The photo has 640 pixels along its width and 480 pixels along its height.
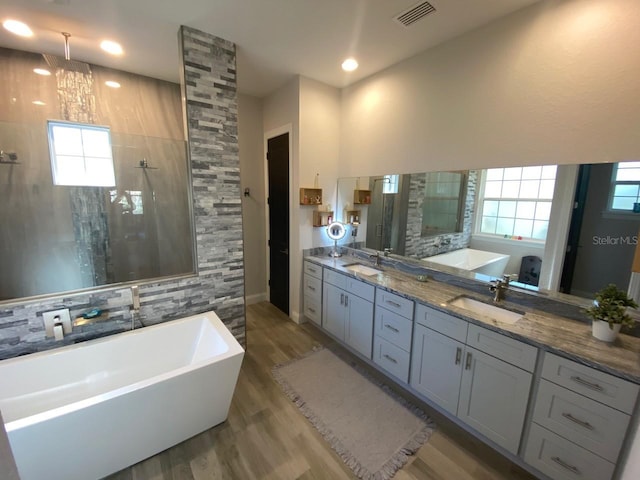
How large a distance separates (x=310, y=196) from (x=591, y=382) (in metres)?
2.63

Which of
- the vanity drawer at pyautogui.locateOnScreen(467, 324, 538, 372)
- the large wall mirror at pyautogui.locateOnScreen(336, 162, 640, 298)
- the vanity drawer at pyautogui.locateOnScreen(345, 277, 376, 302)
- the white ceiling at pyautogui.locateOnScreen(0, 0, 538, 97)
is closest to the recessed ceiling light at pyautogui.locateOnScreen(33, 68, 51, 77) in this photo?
the white ceiling at pyautogui.locateOnScreen(0, 0, 538, 97)

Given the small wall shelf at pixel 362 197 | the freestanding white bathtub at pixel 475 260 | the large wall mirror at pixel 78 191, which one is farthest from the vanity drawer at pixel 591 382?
the large wall mirror at pixel 78 191

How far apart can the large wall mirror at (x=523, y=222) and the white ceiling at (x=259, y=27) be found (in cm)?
112

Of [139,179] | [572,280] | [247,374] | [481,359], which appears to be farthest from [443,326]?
[139,179]

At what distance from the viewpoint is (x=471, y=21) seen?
6.68 ft

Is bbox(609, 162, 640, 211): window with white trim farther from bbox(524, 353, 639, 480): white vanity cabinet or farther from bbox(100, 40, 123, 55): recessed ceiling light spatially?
bbox(100, 40, 123, 55): recessed ceiling light

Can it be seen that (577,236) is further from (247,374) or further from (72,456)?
(72,456)

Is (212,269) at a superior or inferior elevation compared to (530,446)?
superior

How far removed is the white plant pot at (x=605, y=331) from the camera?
4.84 ft

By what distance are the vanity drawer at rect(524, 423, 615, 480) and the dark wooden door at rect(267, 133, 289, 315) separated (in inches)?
106

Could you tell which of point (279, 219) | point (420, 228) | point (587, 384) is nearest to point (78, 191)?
point (279, 219)

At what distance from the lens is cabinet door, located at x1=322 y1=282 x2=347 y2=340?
111 inches

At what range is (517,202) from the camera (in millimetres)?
2043

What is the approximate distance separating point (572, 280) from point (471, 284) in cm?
62
